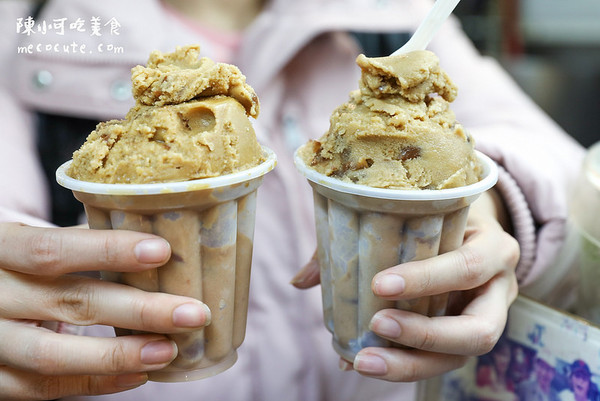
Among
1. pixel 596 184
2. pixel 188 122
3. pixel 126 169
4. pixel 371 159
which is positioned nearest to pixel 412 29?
pixel 596 184

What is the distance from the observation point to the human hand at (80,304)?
82cm

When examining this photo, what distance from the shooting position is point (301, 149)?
106 centimetres

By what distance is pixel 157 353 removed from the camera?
882 mm

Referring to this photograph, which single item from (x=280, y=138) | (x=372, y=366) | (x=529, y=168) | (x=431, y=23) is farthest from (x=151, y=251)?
(x=529, y=168)

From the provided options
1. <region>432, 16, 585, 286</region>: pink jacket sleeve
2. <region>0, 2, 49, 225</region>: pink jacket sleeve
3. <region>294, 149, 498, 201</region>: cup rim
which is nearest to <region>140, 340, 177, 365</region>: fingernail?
<region>294, 149, 498, 201</region>: cup rim

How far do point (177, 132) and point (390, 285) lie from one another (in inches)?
17.1

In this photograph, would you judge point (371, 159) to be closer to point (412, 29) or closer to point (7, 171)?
point (412, 29)

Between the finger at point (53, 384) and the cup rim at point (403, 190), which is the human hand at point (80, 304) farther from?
the cup rim at point (403, 190)

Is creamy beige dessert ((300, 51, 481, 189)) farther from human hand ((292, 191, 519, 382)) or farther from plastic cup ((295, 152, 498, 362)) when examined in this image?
human hand ((292, 191, 519, 382))

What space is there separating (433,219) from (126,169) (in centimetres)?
51

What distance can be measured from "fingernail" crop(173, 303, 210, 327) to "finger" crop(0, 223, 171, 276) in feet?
0.27

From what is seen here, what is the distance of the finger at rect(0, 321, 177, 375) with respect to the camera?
0.86m

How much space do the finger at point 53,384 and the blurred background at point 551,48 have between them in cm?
377

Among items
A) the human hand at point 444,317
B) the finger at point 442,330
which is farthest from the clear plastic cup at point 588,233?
the finger at point 442,330
